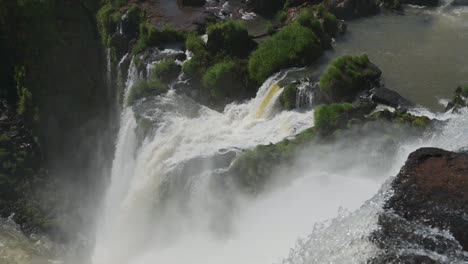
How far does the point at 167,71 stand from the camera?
78.6 feet

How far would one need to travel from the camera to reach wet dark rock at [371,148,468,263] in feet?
32.6

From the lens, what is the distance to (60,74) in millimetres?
28625

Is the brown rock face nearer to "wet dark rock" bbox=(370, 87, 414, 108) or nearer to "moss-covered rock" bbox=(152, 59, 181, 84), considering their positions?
"wet dark rock" bbox=(370, 87, 414, 108)

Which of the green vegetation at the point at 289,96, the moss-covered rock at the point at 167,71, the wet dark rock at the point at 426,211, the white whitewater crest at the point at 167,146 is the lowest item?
the white whitewater crest at the point at 167,146

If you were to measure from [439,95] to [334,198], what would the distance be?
784 centimetres

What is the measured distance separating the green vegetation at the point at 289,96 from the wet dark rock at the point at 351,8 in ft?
29.3

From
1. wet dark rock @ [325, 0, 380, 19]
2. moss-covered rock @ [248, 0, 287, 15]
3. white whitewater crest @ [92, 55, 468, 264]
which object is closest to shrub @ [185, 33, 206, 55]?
white whitewater crest @ [92, 55, 468, 264]

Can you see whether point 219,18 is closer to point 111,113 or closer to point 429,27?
point 111,113

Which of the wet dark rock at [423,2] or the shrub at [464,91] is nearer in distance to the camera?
the shrub at [464,91]

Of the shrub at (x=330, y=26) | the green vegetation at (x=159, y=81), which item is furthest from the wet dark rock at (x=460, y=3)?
the green vegetation at (x=159, y=81)

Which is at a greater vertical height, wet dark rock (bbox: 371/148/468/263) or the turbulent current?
wet dark rock (bbox: 371/148/468/263)

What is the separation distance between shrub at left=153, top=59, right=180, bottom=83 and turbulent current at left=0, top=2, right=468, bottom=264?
0.79 m

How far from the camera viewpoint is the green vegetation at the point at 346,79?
63.6ft

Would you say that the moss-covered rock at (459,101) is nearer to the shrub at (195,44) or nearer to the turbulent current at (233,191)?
the turbulent current at (233,191)
